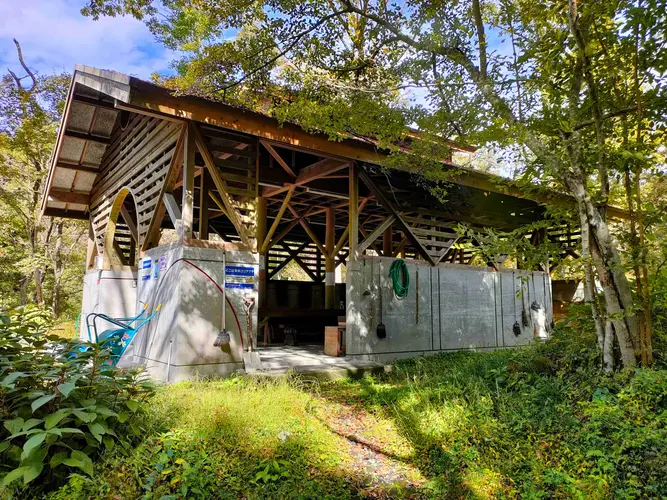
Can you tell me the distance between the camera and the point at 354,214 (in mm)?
7078

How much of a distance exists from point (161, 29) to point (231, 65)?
16120mm

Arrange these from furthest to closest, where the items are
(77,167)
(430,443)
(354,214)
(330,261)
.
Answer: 1. (330,261)
2. (77,167)
3. (354,214)
4. (430,443)

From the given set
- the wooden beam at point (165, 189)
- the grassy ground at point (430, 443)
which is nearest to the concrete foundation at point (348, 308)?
the wooden beam at point (165, 189)

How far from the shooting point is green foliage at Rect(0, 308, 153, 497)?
255 centimetres

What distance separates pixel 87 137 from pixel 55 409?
7.82 m

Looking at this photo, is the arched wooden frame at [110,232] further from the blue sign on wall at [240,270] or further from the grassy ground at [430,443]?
the grassy ground at [430,443]

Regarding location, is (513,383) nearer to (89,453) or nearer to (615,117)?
(615,117)

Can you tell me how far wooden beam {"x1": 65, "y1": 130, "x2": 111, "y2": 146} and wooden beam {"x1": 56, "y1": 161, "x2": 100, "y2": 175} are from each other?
104cm

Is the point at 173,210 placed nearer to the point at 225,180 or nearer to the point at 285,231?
the point at 225,180

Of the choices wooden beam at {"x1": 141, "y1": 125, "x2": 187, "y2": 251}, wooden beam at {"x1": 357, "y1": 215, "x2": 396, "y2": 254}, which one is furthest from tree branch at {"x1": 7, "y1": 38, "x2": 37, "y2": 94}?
wooden beam at {"x1": 357, "y1": 215, "x2": 396, "y2": 254}

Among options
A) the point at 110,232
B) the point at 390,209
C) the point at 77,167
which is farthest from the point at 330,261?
the point at 77,167

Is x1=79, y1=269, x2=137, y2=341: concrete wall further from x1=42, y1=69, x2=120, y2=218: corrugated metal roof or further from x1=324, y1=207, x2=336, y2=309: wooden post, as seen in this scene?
x1=324, y1=207, x2=336, y2=309: wooden post

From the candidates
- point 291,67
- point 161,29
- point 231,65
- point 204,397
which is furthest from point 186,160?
point 161,29

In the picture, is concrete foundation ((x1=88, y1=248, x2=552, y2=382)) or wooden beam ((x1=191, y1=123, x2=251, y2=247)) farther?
wooden beam ((x1=191, y1=123, x2=251, y2=247))
